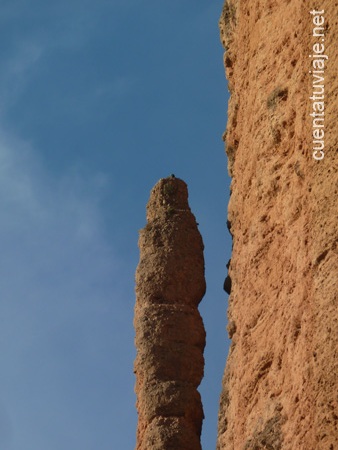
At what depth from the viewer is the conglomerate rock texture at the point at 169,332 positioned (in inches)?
593

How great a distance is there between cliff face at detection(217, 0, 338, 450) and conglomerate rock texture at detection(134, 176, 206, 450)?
183 inches

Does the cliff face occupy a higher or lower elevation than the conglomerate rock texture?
lower

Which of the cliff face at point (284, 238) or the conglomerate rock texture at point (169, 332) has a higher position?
the conglomerate rock texture at point (169, 332)

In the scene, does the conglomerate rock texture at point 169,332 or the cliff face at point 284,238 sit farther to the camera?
the conglomerate rock texture at point 169,332

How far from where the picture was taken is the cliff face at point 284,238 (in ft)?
25.4

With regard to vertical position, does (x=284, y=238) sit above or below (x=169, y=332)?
below

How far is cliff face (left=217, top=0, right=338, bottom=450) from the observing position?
7.75 meters

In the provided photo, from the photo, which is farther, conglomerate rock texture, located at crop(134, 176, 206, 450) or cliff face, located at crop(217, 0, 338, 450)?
conglomerate rock texture, located at crop(134, 176, 206, 450)

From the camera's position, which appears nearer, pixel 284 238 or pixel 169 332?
pixel 284 238

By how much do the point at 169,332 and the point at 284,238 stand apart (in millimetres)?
6665

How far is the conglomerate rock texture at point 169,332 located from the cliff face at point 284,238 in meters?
4.65

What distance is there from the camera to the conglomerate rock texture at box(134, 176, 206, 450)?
593 inches

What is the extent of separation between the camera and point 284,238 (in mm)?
9047

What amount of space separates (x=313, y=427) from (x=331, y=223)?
1.27m
